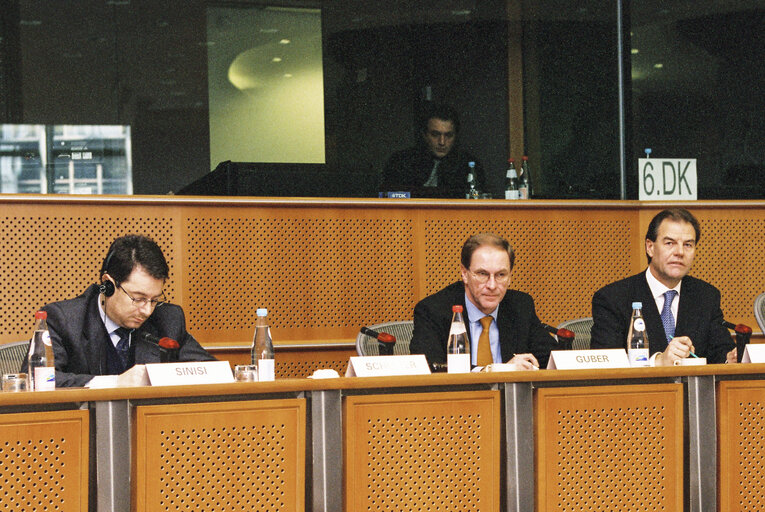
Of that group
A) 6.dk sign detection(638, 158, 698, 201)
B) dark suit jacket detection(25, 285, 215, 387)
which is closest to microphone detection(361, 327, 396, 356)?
dark suit jacket detection(25, 285, 215, 387)

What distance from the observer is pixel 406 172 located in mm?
6562

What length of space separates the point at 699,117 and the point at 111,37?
3.97 metres

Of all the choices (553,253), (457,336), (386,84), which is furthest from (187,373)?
(386,84)

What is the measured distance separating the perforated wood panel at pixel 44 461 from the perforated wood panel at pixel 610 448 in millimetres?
1102

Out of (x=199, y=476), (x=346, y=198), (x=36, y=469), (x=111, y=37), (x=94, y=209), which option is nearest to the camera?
(x=36, y=469)

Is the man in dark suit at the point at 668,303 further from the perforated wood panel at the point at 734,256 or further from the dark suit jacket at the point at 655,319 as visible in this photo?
the perforated wood panel at the point at 734,256

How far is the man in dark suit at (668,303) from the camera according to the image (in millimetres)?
3453

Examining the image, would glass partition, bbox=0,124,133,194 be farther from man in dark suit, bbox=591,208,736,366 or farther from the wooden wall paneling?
man in dark suit, bbox=591,208,736,366

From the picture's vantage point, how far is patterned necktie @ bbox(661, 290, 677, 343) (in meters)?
3.49

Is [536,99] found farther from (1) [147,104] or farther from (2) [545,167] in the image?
(1) [147,104]

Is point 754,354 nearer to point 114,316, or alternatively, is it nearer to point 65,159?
point 114,316

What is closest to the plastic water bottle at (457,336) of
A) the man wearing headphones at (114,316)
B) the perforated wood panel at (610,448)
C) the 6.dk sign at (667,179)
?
the perforated wood panel at (610,448)

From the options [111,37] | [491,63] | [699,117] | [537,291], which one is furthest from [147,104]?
[699,117]

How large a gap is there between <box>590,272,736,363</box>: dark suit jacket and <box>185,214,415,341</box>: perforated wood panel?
1.38 metres
